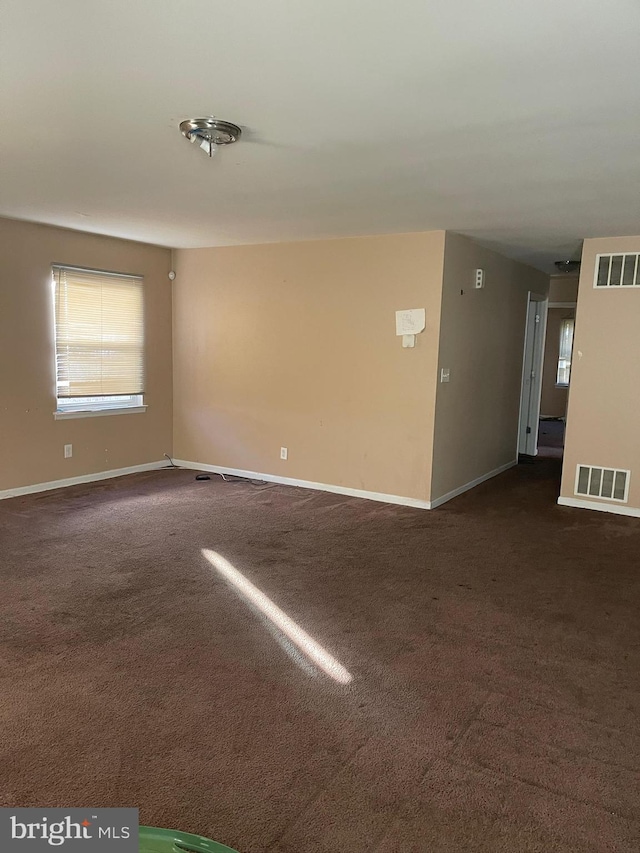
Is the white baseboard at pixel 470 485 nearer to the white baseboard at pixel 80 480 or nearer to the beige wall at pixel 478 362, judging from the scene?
the beige wall at pixel 478 362

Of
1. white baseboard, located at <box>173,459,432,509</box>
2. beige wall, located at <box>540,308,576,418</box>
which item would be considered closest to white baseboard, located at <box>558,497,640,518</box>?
white baseboard, located at <box>173,459,432,509</box>

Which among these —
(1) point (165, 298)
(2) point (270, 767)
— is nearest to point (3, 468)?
(1) point (165, 298)

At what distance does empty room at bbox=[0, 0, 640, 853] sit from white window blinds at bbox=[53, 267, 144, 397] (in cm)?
3

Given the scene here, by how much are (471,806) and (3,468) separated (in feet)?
15.1

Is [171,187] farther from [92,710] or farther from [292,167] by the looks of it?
[92,710]

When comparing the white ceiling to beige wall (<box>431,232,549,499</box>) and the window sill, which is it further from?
the window sill

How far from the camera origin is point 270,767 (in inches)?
79.7

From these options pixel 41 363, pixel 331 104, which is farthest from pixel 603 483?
pixel 41 363

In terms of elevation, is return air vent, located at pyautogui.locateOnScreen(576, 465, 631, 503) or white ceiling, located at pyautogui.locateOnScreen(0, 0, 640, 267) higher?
white ceiling, located at pyautogui.locateOnScreen(0, 0, 640, 267)

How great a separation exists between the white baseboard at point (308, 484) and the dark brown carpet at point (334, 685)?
0.74m

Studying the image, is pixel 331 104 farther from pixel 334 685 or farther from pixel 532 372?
pixel 532 372

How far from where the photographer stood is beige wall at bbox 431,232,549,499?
5.17 metres

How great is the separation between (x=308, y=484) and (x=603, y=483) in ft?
8.55

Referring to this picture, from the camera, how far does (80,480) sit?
5750mm
